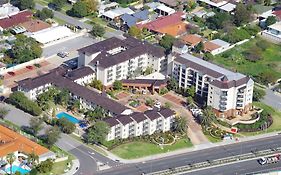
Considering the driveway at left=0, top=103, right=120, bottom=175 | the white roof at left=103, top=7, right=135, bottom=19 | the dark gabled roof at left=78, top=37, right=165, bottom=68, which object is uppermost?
the dark gabled roof at left=78, top=37, right=165, bottom=68

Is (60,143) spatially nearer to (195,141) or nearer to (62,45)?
(195,141)

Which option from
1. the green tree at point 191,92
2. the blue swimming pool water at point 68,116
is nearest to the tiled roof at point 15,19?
the blue swimming pool water at point 68,116

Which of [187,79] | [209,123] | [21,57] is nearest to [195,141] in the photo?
[209,123]

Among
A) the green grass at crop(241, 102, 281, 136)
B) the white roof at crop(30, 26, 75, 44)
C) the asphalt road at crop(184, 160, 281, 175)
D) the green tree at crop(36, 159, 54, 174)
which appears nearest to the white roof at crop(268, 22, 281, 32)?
the green grass at crop(241, 102, 281, 136)

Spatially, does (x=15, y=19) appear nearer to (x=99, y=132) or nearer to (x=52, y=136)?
(x=52, y=136)

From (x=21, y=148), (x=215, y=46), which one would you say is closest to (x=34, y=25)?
(x=215, y=46)

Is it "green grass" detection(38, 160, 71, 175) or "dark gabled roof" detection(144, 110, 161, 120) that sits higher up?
"dark gabled roof" detection(144, 110, 161, 120)

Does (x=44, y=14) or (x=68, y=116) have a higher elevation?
(x=68, y=116)

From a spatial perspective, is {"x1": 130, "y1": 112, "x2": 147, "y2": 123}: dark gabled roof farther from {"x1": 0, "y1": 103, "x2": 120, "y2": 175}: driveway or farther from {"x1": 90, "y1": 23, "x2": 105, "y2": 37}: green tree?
{"x1": 90, "y1": 23, "x2": 105, "y2": 37}: green tree
